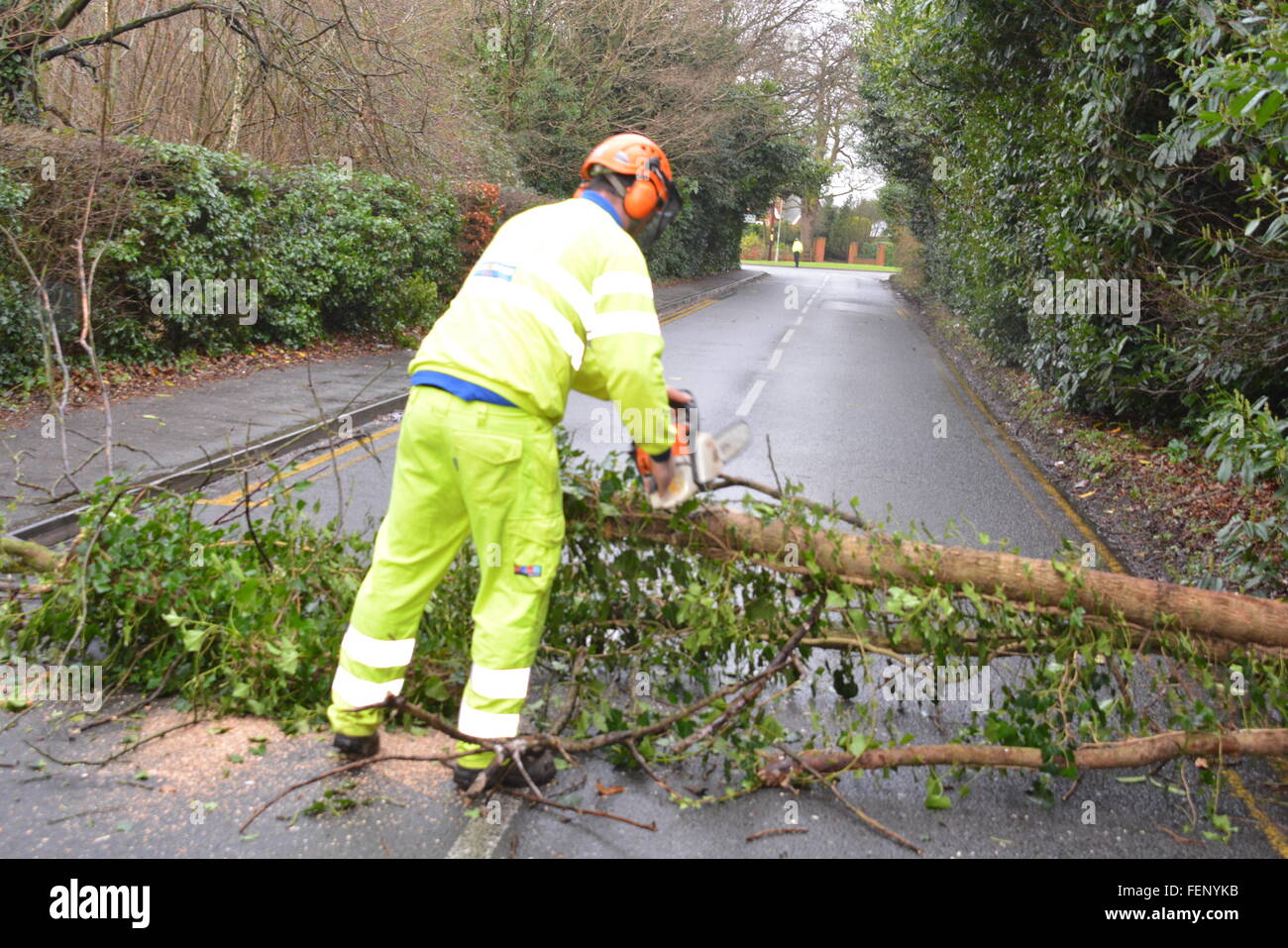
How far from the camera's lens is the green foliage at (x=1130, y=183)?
20.2 feet

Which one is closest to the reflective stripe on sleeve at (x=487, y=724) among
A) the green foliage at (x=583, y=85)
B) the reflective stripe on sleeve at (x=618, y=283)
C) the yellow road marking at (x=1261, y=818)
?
the reflective stripe on sleeve at (x=618, y=283)

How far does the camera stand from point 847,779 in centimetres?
406

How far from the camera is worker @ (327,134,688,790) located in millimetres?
3539

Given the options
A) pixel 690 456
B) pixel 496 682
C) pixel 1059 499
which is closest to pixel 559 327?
pixel 690 456

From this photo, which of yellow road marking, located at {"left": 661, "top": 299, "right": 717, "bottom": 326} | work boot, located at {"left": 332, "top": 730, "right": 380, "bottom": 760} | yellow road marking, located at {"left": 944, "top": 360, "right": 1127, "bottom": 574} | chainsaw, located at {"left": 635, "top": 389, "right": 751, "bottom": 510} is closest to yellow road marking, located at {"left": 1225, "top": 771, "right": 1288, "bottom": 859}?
chainsaw, located at {"left": 635, "top": 389, "right": 751, "bottom": 510}

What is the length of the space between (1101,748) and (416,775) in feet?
7.91

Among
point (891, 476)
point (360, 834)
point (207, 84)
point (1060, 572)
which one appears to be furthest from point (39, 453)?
point (207, 84)

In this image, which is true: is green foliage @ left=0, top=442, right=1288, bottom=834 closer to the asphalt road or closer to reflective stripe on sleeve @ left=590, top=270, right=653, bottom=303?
the asphalt road

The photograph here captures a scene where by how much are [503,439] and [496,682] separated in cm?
81

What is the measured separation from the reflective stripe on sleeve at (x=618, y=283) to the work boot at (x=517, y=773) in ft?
5.19

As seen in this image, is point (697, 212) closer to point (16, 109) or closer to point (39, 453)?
point (16, 109)

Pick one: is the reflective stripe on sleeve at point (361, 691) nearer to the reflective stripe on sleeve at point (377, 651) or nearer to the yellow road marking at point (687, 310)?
the reflective stripe on sleeve at point (377, 651)

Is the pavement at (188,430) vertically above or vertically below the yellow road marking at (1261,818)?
above

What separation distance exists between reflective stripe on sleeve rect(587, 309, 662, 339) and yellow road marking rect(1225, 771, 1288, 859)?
2.70 metres
